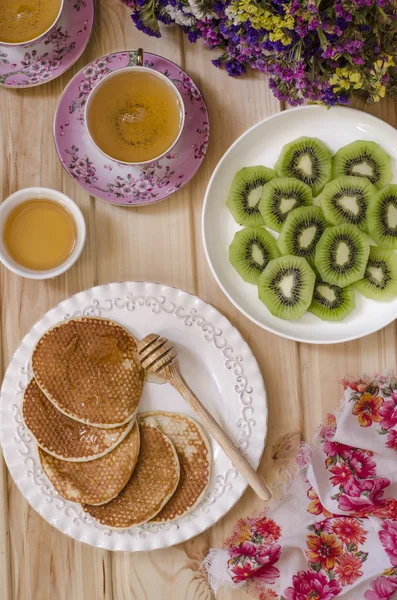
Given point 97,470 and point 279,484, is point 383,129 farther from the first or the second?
A: point 97,470

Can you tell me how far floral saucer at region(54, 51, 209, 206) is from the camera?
4.19 ft

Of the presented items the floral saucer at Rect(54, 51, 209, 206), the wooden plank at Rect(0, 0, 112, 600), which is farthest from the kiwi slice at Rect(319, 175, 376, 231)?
the wooden plank at Rect(0, 0, 112, 600)

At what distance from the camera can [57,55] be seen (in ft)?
4.20

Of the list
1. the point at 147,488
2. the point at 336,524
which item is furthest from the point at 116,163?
the point at 336,524

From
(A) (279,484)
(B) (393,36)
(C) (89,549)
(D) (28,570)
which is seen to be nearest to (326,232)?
(B) (393,36)

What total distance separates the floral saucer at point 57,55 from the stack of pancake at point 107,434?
1.65 feet

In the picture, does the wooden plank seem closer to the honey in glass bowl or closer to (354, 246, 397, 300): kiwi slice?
the honey in glass bowl

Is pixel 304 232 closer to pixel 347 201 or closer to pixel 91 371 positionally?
pixel 347 201

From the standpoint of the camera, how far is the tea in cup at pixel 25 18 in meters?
1.22

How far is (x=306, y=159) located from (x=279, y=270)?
0.23m

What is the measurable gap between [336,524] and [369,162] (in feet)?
2.38

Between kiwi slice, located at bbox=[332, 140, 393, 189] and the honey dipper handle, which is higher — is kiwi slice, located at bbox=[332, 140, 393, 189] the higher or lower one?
the higher one

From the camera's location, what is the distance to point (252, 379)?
1.29 meters

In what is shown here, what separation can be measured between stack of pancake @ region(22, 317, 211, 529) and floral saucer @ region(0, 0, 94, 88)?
503 mm
